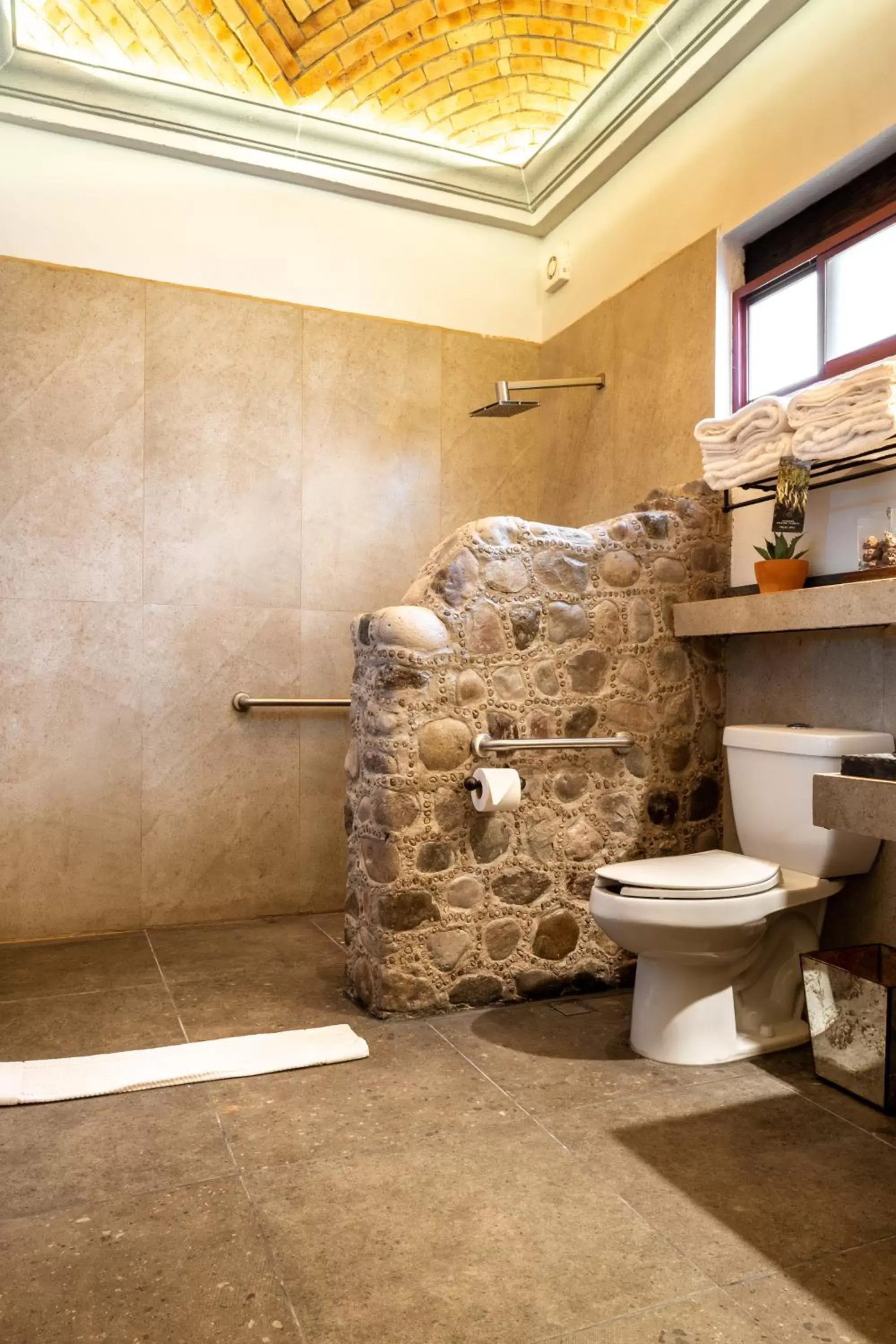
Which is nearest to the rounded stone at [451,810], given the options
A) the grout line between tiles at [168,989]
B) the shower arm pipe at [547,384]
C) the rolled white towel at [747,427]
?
the grout line between tiles at [168,989]

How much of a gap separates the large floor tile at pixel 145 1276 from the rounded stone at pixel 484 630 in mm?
1390

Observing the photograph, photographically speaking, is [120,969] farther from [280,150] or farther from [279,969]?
[280,150]

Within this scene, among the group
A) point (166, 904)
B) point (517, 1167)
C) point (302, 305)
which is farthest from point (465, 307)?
point (517, 1167)

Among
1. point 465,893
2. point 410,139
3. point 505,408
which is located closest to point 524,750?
point 465,893

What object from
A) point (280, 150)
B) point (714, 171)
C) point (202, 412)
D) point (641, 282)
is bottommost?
point (202, 412)

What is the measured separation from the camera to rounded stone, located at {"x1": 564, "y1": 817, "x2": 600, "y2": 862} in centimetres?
269

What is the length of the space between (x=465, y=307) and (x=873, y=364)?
2.07m

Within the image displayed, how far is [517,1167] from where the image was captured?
1.77m

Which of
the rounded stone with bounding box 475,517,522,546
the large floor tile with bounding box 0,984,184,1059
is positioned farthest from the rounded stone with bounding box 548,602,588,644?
the large floor tile with bounding box 0,984,184,1059

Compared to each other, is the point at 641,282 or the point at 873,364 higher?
the point at 641,282

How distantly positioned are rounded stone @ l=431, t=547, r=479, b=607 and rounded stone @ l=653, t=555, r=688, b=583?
1.93ft

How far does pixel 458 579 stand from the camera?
2561 mm

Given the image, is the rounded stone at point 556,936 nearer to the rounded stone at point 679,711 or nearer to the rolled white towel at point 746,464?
the rounded stone at point 679,711

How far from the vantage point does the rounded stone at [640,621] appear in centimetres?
280
